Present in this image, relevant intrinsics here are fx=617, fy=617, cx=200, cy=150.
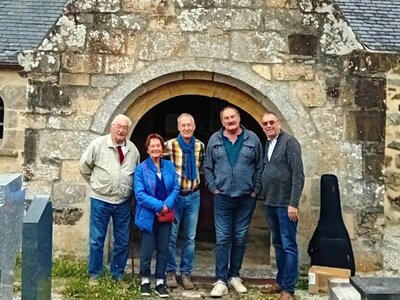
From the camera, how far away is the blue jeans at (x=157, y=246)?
5.69 meters

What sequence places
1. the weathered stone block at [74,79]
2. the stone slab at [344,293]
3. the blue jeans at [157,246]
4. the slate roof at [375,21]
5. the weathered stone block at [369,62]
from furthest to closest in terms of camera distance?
the slate roof at [375,21] → the weathered stone block at [74,79] → the weathered stone block at [369,62] → the blue jeans at [157,246] → the stone slab at [344,293]

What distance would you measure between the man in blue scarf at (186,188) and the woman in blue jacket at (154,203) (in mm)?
211

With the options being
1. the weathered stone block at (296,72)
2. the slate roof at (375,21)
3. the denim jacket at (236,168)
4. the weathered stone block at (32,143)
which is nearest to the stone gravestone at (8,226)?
the denim jacket at (236,168)

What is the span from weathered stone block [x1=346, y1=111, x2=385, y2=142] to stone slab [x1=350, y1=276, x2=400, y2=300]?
284 cm

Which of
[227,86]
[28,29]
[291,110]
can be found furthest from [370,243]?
[28,29]

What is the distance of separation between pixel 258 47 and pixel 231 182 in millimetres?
1680

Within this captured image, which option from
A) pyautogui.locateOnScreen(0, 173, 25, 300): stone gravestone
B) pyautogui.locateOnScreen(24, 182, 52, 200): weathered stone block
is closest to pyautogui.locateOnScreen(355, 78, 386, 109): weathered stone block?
pyautogui.locateOnScreen(24, 182, 52, 200): weathered stone block

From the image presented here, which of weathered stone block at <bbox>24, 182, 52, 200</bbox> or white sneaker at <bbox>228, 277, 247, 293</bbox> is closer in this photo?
white sneaker at <bbox>228, 277, 247, 293</bbox>

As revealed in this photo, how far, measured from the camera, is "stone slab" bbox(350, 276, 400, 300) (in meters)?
3.59

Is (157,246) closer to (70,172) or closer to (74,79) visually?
(70,172)

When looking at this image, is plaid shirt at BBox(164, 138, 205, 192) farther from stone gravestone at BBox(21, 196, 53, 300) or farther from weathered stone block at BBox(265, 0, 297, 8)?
weathered stone block at BBox(265, 0, 297, 8)

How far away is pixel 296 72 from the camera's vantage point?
6.57 m

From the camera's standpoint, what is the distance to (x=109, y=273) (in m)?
6.03

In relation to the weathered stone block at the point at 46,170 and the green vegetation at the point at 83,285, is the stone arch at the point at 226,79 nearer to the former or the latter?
the weathered stone block at the point at 46,170
